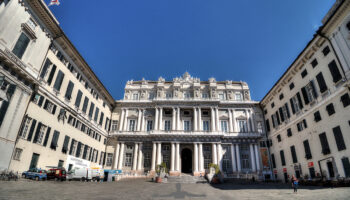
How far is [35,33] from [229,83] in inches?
1492

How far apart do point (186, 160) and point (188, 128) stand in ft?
22.3

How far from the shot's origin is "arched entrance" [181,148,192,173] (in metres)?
39.0

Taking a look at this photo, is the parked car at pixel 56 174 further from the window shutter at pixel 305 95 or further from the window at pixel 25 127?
the window shutter at pixel 305 95

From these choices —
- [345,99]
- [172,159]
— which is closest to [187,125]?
[172,159]

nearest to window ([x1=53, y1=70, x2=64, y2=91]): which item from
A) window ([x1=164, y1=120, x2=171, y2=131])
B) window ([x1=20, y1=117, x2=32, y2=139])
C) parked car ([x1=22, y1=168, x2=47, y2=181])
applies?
window ([x1=20, y1=117, x2=32, y2=139])

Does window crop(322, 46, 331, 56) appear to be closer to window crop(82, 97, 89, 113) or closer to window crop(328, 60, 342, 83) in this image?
window crop(328, 60, 342, 83)

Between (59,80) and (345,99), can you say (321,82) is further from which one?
(59,80)

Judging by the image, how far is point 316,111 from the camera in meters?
24.2

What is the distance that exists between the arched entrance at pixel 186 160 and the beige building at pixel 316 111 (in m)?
16.2

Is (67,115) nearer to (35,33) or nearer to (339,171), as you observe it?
(35,33)

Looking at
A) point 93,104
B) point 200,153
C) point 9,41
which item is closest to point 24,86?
point 9,41

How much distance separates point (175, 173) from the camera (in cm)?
3456

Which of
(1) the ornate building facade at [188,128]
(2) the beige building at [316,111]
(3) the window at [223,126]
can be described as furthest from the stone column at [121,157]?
(2) the beige building at [316,111]

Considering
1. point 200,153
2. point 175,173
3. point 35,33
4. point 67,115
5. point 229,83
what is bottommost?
point 175,173
